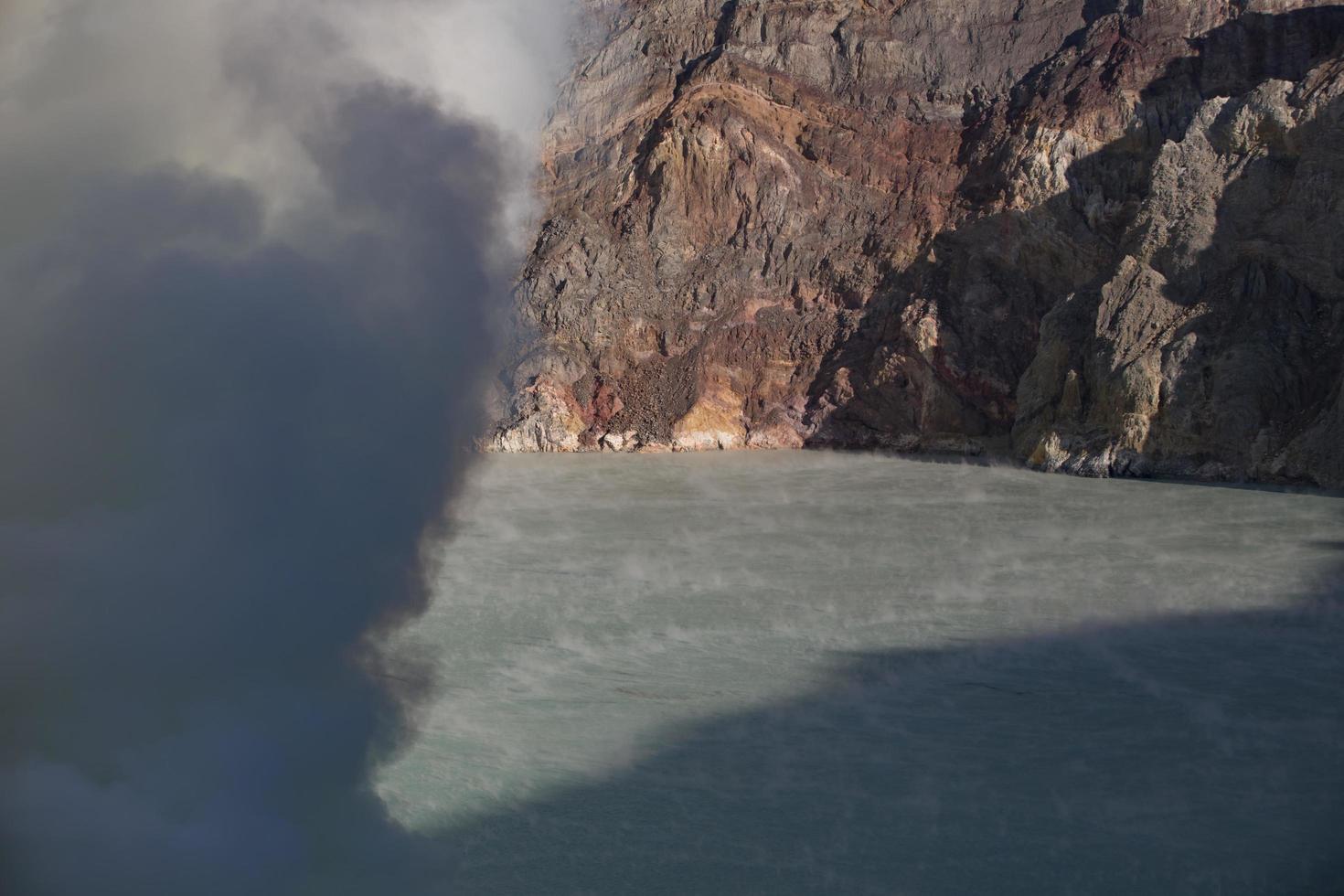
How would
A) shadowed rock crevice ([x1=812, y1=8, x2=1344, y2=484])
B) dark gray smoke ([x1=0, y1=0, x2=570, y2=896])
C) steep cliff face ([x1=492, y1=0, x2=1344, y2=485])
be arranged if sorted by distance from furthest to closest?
steep cliff face ([x1=492, y1=0, x2=1344, y2=485]), shadowed rock crevice ([x1=812, y1=8, x2=1344, y2=484]), dark gray smoke ([x1=0, y1=0, x2=570, y2=896])

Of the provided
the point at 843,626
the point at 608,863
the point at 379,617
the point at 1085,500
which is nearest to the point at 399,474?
the point at 379,617

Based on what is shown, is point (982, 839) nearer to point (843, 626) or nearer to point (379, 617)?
point (379, 617)

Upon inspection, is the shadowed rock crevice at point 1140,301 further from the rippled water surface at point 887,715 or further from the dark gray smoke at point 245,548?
the dark gray smoke at point 245,548

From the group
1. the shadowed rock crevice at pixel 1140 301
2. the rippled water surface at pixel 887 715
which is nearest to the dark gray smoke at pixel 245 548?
the rippled water surface at pixel 887 715

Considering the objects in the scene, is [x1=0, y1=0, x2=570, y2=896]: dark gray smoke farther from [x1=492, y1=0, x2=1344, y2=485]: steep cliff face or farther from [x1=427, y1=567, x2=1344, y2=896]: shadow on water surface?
[x1=492, y1=0, x2=1344, y2=485]: steep cliff face

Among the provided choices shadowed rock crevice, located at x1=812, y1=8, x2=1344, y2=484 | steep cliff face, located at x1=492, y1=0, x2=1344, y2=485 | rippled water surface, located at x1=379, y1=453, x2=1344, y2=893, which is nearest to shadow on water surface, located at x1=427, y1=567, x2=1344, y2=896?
rippled water surface, located at x1=379, y1=453, x2=1344, y2=893

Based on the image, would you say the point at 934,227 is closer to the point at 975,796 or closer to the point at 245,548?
the point at 975,796
